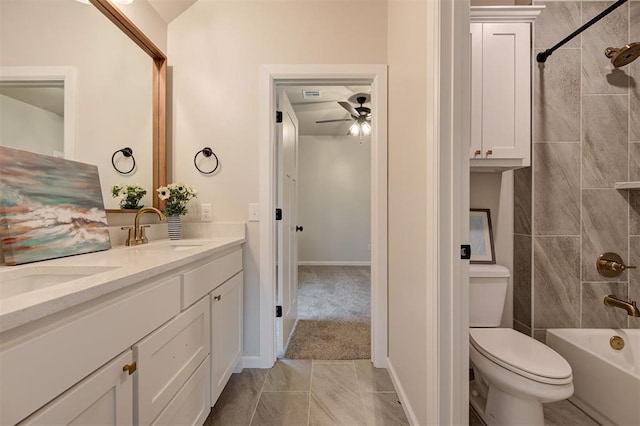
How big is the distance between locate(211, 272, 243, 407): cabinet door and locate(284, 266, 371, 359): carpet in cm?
51

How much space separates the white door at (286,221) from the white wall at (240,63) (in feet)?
0.67

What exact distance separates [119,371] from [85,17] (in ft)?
5.38

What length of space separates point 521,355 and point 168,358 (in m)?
1.52

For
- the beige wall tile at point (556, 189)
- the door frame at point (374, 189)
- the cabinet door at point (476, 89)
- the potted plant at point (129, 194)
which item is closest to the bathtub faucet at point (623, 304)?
the beige wall tile at point (556, 189)

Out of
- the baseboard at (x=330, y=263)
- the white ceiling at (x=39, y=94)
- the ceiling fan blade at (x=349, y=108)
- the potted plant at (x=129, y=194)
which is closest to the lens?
the white ceiling at (x=39, y=94)

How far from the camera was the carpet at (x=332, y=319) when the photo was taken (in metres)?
2.01

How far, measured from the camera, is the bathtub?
125 centimetres

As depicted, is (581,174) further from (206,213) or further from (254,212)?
(206,213)

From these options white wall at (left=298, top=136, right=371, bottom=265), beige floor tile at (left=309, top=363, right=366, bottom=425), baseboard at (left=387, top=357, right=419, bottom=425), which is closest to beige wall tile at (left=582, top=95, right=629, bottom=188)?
baseboard at (left=387, top=357, right=419, bottom=425)

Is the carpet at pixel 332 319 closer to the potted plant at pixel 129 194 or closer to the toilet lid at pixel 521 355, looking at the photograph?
the toilet lid at pixel 521 355

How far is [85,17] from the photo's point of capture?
1.29 metres

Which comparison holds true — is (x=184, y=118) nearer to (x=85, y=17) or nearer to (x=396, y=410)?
(x=85, y=17)

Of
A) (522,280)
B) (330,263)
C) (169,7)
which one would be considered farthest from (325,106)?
(522,280)

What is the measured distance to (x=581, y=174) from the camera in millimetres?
1636
